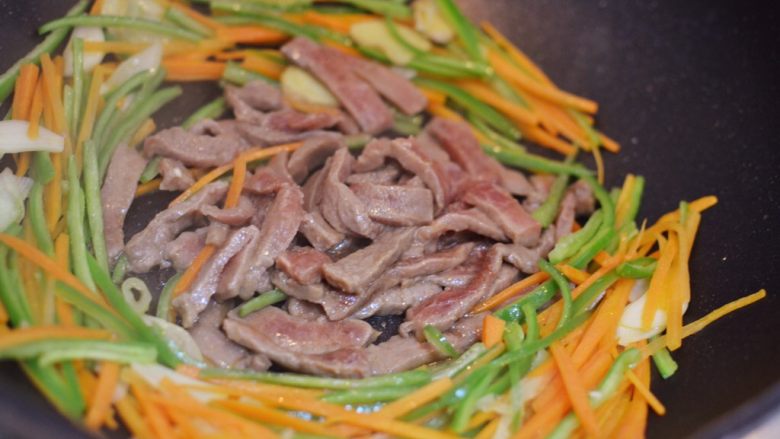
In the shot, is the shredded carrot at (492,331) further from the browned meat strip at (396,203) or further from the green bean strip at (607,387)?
the browned meat strip at (396,203)

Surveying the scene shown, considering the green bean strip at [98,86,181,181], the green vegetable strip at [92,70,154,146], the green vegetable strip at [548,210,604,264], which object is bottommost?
the green vegetable strip at [548,210,604,264]

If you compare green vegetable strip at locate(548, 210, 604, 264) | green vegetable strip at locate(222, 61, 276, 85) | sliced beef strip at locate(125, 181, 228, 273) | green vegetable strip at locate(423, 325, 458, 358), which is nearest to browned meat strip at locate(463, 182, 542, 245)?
green vegetable strip at locate(548, 210, 604, 264)

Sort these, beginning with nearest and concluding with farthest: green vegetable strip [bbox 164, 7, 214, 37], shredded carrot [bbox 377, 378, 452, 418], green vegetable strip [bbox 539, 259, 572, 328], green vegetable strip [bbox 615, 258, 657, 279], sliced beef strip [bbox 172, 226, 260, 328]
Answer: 1. shredded carrot [bbox 377, 378, 452, 418]
2. sliced beef strip [bbox 172, 226, 260, 328]
3. green vegetable strip [bbox 539, 259, 572, 328]
4. green vegetable strip [bbox 615, 258, 657, 279]
5. green vegetable strip [bbox 164, 7, 214, 37]

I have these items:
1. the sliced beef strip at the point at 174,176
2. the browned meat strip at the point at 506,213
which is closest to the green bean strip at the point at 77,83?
the sliced beef strip at the point at 174,176

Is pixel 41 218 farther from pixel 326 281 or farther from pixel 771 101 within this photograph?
pixel 771 101

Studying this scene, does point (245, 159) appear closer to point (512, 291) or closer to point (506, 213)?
point (506, 213)

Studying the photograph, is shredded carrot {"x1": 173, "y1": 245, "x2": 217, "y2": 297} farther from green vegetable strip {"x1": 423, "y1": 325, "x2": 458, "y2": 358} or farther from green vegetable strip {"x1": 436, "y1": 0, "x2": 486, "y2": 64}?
green vegetable strip {"x1": 436, "y1": 0, "x2": 486, "y2": 64}

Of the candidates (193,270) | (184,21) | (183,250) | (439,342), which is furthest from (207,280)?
(184,21)
